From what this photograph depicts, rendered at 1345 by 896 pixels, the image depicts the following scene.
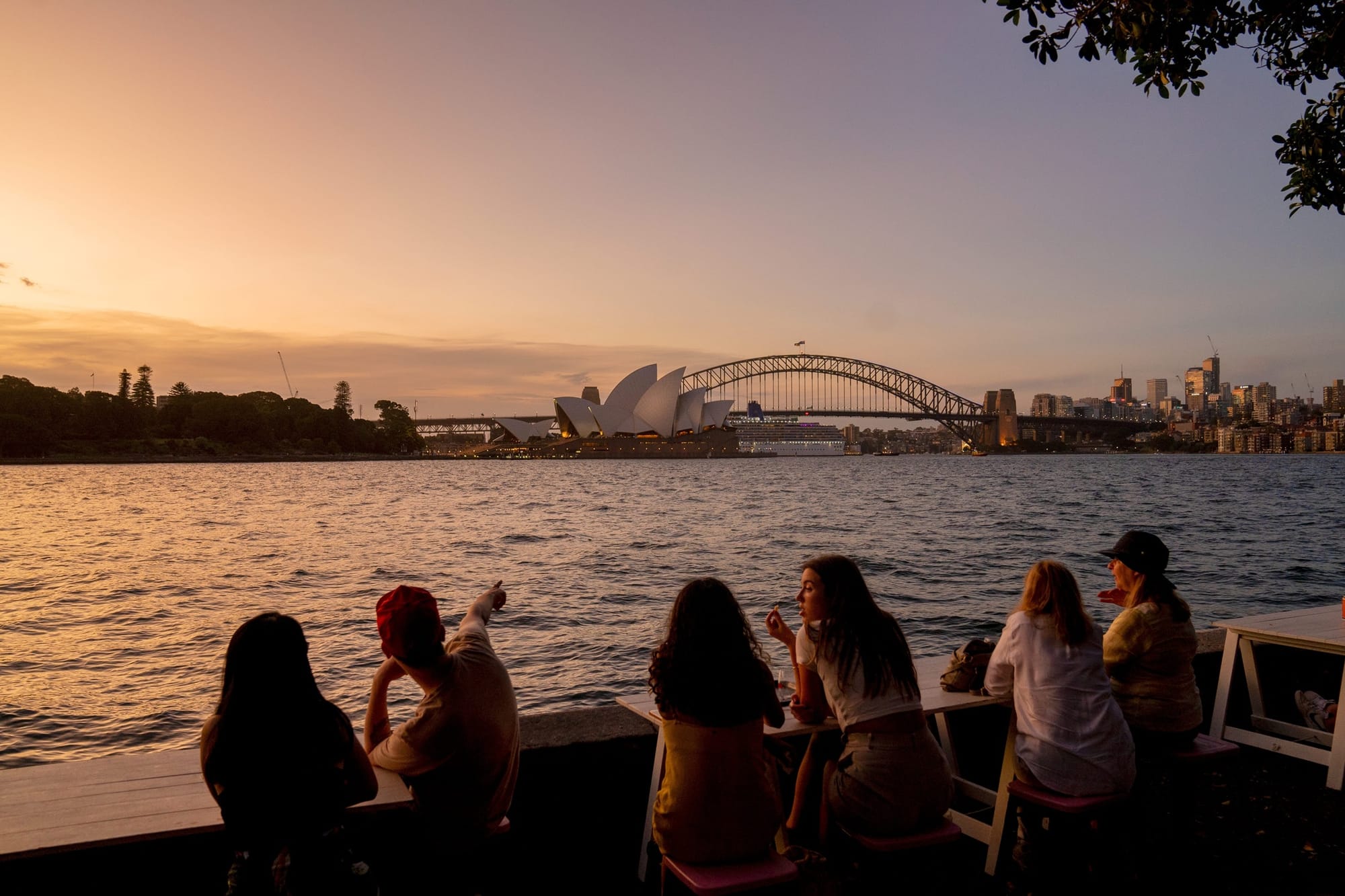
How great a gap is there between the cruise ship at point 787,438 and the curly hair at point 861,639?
129988 mm

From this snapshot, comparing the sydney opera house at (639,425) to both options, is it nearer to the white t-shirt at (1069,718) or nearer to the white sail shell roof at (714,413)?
the white sail shell roof at (714,413)

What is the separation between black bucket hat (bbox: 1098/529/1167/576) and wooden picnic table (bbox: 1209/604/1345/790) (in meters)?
1.06

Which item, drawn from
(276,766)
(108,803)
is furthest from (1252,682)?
(108,803)

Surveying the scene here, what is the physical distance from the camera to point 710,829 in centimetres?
211

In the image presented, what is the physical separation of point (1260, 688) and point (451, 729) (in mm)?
3744

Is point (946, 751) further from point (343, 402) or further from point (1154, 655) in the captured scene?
point (343, 402)

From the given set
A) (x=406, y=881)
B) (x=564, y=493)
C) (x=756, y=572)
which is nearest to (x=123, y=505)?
(x=564, y=493)

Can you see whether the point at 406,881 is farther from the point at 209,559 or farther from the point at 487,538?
the point at 487,538

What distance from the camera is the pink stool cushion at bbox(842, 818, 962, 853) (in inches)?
88.0

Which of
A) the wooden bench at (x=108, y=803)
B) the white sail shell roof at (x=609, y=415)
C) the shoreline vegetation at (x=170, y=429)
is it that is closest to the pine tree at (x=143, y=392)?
the shoreline vegetation at (x=170, y=429)

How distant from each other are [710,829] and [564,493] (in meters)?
38.8

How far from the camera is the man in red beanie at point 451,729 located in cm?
212

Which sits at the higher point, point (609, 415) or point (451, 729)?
point (609, 415)

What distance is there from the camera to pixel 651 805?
103 inches
